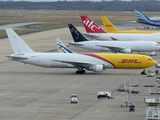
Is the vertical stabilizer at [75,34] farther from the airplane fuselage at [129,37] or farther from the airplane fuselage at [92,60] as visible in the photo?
the airplane fuselage at [92,60]

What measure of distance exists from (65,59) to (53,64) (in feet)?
6.67

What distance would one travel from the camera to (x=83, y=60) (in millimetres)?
68688

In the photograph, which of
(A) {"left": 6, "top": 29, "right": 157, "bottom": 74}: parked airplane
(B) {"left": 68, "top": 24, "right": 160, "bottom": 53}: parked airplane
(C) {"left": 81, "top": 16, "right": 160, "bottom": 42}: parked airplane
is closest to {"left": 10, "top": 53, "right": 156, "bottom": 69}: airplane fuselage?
(A) {"left": 6, "top": 29, "right": 157, "bottom": 74}: parked airplane

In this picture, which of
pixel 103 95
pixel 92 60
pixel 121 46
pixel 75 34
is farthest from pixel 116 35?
pixel 103 95

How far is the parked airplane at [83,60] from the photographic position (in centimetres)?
6769

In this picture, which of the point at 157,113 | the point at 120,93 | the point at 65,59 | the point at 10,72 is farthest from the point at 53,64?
the point at 157,113

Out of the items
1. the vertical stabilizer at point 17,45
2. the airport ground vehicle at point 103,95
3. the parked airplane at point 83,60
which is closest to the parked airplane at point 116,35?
the parked airplane at point 83,60

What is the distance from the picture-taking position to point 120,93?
177 feet

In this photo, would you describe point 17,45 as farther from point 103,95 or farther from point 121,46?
point 121,46

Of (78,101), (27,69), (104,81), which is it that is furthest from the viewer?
(27,69)

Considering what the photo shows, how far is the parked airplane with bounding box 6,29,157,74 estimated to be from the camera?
6769cm

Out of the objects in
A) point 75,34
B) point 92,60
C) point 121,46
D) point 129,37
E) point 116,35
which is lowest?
point 92,60

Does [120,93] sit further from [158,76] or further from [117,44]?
[117,44]

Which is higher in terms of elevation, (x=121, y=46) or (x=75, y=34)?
(x=75, y=34)
